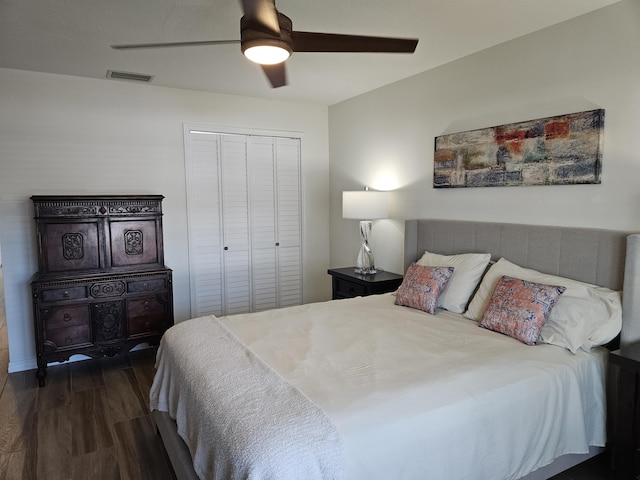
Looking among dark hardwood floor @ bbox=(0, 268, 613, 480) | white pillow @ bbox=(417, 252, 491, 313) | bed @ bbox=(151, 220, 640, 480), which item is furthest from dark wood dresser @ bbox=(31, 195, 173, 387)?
white pillow @ bbox=(417, 252, 491, 313)

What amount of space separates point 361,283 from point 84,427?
7.80 feet

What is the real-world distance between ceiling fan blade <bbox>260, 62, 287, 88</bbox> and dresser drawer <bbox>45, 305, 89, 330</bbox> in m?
2.59

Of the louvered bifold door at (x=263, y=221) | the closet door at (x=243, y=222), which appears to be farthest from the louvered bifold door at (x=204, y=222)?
the louvered bifold door at (x=263, y=221)

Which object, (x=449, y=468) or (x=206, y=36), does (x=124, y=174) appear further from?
(x=449, y=468)

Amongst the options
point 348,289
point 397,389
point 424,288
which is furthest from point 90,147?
point 397,389

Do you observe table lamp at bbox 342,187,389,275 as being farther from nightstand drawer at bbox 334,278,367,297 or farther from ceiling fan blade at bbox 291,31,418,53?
ceiling fan blade at bbox 291,31,418,53

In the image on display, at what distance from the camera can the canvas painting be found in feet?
8.55

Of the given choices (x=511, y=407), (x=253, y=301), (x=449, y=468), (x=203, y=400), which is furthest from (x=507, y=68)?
(x=253, y=301)

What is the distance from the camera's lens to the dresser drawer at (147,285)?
380 centimetres

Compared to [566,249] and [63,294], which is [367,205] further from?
[63,294]

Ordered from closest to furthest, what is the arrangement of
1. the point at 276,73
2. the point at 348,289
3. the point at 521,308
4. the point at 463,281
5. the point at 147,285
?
1. the point at 276,73
2. the point at 521,308
3. the point at 463,281
4. the point at 147,285
5. the point at 348,289

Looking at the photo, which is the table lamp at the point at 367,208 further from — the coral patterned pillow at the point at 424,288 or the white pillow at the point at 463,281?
the white pillow at the point at 463,281

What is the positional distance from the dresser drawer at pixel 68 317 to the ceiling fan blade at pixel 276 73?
2594 mm

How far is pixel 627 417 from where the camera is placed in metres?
2.13
